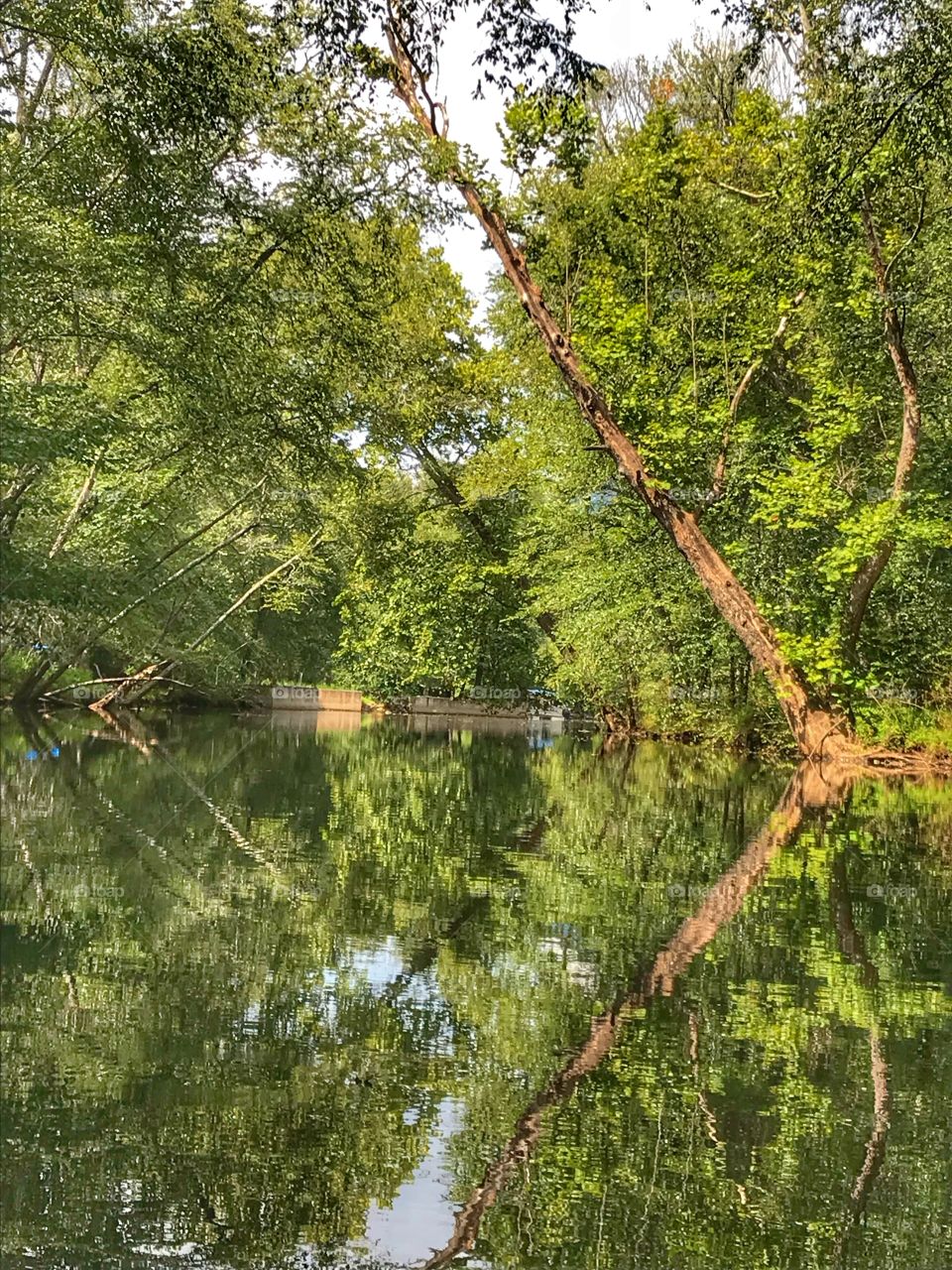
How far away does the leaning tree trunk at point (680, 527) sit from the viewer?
64.5ft

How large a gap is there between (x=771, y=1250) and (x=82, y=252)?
14.9 m

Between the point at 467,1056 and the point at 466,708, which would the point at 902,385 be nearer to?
the point at 467,1056

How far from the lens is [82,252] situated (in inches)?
609

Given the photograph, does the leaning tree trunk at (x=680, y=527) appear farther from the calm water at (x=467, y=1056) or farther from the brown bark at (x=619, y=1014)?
the calm water at (x=467, y=1056)

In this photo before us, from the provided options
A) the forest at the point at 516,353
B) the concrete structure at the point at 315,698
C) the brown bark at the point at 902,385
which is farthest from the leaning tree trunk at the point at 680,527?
the concrete structure at the point at 315,698

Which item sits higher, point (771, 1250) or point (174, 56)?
point (174, 56)

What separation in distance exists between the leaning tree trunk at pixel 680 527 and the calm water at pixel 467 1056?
10427mm

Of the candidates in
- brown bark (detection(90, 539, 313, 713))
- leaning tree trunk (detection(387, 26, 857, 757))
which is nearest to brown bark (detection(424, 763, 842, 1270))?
leaning tree trunk (detection(387, 26, 857, 757))

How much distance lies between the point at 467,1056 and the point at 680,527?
16760 mm

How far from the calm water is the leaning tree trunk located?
10.4 m

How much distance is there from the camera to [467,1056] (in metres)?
4.63

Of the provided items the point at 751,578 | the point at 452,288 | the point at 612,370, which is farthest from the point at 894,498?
the point at 452,288

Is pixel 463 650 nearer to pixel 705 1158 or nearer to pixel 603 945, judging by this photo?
pixel 603 945

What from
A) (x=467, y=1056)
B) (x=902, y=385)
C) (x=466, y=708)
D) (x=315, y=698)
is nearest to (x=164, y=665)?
(x=902, y=385)
